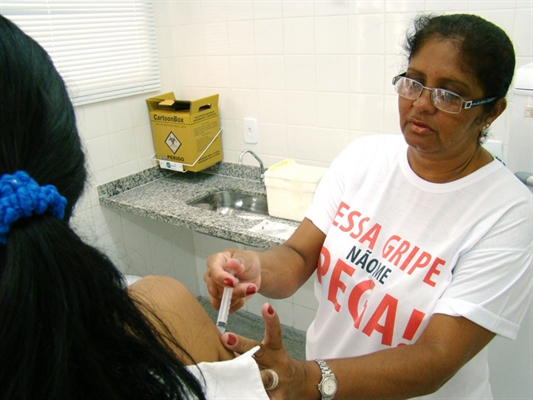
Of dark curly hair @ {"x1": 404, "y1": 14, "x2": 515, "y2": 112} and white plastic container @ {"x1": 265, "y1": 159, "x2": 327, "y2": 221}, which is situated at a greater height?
dark curly hair @ {"x1": 404, "y1": 14, "x2": 515, "y2": 112}

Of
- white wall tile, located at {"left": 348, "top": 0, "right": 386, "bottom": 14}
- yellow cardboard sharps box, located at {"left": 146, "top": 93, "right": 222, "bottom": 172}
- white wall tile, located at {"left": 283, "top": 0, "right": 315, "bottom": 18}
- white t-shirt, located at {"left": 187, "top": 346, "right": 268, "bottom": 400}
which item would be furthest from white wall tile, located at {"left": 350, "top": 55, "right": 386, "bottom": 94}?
white t-shirt, located at {"left": 187, "top": 346, "right": 268, "bottom": 400}

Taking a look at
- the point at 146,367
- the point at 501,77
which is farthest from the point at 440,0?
the point at 146,367

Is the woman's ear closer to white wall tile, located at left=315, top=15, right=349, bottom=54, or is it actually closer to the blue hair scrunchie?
the blue hair scrunchie

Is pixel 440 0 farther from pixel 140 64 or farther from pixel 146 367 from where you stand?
pixel 146 367

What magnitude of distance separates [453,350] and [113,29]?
214 cm

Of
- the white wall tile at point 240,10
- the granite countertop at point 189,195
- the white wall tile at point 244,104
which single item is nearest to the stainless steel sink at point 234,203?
the granite countertop at point 189,195

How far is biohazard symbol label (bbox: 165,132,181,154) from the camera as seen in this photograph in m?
2.53

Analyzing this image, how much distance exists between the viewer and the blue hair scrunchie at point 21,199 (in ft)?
1.53

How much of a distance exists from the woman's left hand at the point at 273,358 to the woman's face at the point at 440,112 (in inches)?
21.1

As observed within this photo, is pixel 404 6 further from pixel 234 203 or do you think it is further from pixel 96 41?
pixel 96 41

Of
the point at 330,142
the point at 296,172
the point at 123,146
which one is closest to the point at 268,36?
the point at 330,142

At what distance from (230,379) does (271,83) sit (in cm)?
187

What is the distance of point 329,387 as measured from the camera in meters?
0.97

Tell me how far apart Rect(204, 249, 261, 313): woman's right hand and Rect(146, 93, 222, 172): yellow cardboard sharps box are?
1.38 meters
